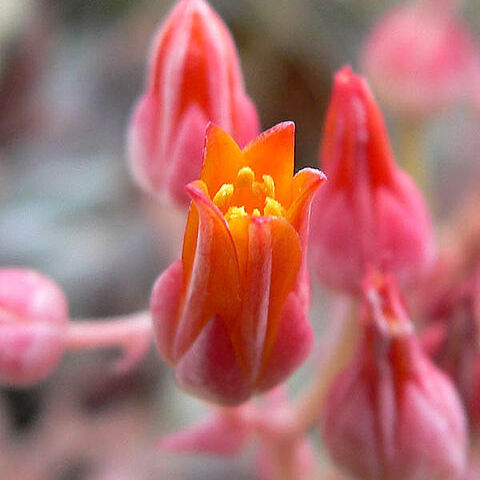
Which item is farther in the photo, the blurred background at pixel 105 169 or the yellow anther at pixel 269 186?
the blurred background at pixel 105 169

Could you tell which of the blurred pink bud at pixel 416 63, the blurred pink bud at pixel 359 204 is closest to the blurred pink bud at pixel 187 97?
the blurred pink bud at pixel 359 204

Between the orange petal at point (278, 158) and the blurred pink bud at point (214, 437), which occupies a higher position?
the orange petal at point (278, 158)

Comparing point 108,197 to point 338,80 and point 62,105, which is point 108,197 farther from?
point 338,80

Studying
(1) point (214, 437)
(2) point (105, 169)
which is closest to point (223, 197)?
(1) point (214, 437)

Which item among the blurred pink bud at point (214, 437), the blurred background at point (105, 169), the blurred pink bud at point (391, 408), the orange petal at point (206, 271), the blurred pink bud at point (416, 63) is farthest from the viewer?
the blurred background at point (105, 169)

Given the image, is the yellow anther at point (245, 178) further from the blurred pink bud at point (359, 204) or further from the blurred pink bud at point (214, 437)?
the blurred pink bud at point (214, 437)

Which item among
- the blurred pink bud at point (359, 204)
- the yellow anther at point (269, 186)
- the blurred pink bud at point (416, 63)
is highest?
the yellow anther at point (269, 186)

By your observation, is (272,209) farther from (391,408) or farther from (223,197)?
(391,408)
